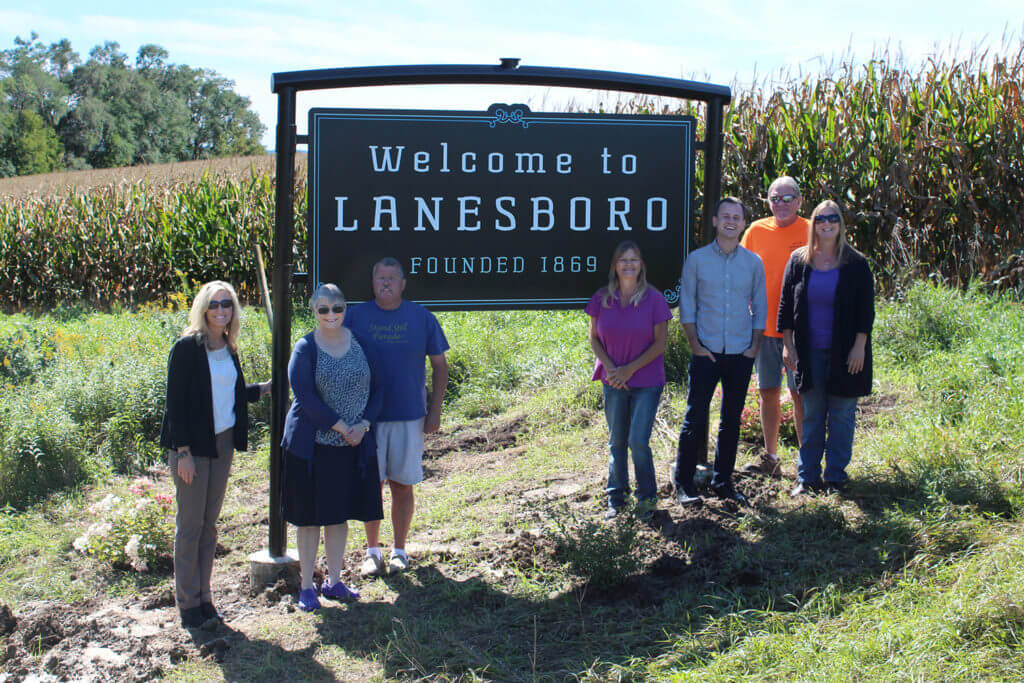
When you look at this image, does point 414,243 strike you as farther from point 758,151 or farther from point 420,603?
point 758,151

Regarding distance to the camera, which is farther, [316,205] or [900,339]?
[900,339]

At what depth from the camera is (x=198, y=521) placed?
4.10 metres

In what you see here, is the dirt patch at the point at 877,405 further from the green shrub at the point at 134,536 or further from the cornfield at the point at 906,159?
the green shrub at the point at 134,536

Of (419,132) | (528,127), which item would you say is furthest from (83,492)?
(528,127)

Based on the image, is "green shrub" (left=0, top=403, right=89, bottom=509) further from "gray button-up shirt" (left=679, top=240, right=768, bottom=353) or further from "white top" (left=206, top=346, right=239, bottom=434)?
"gray button-up shirt" (left=679, top=240, right=768, bottom=353)

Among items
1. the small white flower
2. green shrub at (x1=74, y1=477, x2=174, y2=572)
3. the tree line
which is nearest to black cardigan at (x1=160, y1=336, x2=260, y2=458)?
green shrub at (x1=74, y1=477, x2=174, y2=572)

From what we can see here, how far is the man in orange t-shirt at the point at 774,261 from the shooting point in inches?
198

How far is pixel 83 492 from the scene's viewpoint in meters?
6.62

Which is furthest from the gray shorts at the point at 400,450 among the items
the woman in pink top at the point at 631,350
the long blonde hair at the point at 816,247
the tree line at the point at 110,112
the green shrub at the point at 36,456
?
the tree line at the point at 110,112

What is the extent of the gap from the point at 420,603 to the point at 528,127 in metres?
2.62

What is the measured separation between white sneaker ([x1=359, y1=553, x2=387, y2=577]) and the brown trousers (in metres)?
0.79

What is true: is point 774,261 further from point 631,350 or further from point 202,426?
point 202,426

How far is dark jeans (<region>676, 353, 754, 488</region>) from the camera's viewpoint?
478 cm

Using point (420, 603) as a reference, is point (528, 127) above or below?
above
